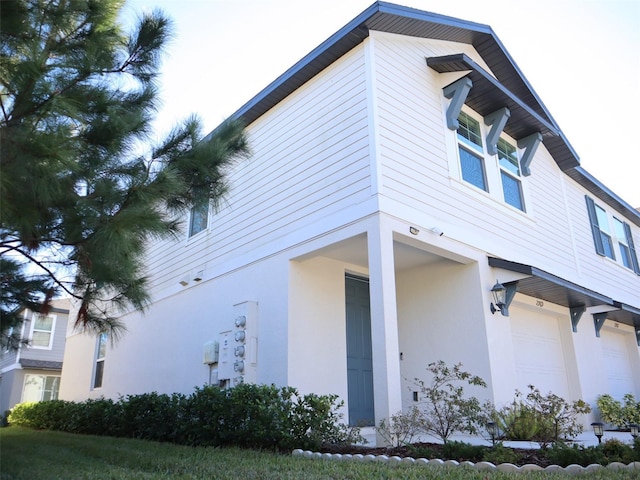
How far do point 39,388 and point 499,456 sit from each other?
807 inches

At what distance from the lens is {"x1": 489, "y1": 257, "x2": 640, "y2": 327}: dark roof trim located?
8.34 m

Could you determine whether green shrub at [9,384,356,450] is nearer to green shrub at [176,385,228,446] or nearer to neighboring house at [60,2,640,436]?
green shrub at [176,385,228,446]

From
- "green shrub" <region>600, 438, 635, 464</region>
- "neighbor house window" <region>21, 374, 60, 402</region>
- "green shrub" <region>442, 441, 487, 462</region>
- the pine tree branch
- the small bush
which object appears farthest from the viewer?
"neighbor house window" <region>21, 374, 60, 402</region>

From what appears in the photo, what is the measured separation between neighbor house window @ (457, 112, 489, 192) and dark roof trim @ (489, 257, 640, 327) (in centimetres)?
155

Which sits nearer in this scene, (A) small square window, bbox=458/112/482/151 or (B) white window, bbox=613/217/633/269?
(A) small square window, bbox=458/112/482/151

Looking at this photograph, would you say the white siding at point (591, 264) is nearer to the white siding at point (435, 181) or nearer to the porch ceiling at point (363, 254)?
the white siding at point (435, 181)

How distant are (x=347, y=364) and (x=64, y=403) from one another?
6.64 metres

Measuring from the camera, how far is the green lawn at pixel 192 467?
4.16 meters

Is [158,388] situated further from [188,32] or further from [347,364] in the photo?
[188,32]

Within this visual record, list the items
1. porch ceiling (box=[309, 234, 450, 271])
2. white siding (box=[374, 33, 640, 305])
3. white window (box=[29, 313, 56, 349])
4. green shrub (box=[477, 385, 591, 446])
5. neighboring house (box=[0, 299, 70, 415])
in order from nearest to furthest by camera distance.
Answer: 1. green shrub (box=[477, 385, 591, 446])
2. white siding (box=[374, 33, 640, 305])
3. porch ceiling (box=[309, 234, 450, 271])
4. neighboring house (box=[0, 299, 70, 415])
5. white window (box=[29, 313, 56, 349])

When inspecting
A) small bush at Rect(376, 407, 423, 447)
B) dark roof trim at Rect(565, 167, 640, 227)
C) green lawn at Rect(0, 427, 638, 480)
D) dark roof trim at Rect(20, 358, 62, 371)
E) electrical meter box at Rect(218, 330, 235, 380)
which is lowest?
green lawn at Rect(0, 427, 638, 480)

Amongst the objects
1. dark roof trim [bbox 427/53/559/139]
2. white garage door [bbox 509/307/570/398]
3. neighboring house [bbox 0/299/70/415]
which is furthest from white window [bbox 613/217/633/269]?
neighboring house [bbox 0/299/70/415]

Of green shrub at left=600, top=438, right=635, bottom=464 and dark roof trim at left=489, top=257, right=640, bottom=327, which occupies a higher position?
dark roof trim at left=489, top=257, right=640, bottom=327

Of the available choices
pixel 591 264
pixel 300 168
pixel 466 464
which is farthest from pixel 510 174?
pixel 466 464
